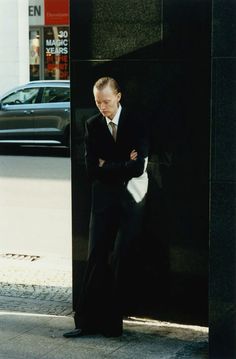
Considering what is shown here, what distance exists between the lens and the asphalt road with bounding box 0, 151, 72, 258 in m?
9.78

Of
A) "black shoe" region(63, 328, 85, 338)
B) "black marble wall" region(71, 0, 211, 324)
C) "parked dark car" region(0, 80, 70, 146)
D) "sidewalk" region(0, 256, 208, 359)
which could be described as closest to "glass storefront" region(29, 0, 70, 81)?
"parked dark car" region(0, 80, 70, 146)

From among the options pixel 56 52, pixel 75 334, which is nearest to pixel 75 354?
pixel 75 334

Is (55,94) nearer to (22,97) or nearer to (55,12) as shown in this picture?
(22,97)

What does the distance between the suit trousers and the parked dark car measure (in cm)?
1290

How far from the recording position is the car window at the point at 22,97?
19703 millimetres

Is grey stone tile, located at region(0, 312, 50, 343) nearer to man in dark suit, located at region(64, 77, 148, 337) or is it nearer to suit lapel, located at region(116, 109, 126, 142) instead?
man in dark suit, located at region(64, 77, 148, 337)

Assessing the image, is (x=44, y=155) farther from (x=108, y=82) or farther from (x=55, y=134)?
(x=108, y=82)

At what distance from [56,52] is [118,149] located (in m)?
23.8

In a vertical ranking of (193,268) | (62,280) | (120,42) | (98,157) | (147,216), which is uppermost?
(120,42)

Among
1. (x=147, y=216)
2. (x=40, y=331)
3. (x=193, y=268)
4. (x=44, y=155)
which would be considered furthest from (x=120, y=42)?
(x=44, y=155)

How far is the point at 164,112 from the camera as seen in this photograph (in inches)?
237

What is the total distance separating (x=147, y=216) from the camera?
6.12m

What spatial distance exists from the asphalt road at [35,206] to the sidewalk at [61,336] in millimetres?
2006

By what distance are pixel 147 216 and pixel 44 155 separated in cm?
1239
